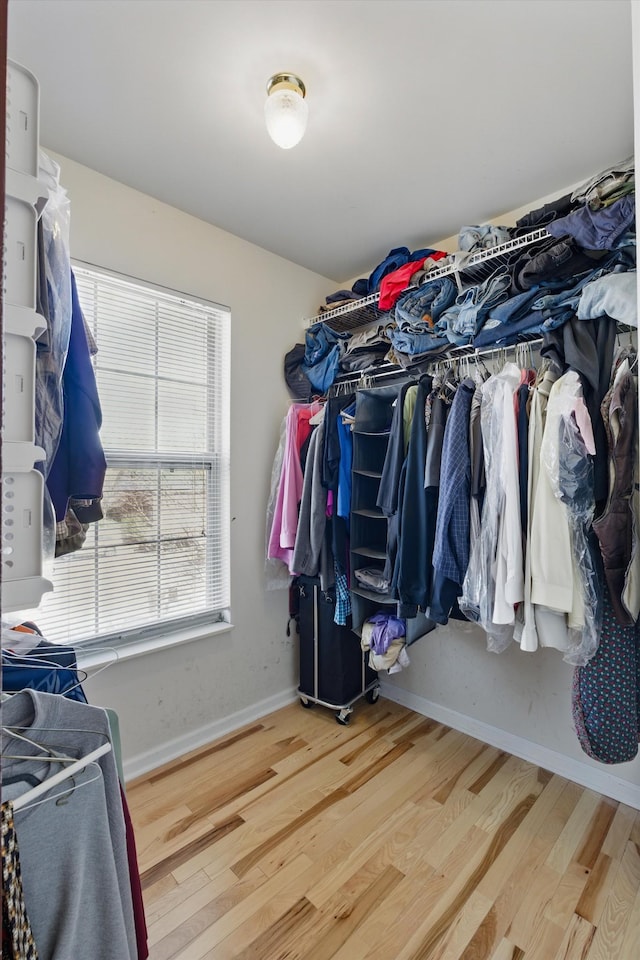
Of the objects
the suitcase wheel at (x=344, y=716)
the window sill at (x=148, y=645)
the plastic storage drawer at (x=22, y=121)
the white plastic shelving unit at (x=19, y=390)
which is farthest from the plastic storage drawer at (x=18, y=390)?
the suitcase wheel at (x=344, y=716)

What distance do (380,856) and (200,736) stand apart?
1.02 metres

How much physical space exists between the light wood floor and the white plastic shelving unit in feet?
4.60

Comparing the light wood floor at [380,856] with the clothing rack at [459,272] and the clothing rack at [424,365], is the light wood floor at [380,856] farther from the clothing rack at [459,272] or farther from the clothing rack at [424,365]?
the clothing rack at [459,272]

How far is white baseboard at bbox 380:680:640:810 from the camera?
1.79 m

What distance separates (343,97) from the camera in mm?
1469

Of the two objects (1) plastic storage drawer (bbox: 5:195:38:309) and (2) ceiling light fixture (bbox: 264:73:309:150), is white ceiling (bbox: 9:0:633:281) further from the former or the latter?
(1) plastic storage drawer (bbox: 5:195:38:309)

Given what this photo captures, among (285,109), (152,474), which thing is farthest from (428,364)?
(152,474)

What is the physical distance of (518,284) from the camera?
172cm

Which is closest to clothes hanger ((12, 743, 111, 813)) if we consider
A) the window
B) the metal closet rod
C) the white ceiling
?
the window

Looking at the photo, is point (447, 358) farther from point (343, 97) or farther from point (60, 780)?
point (60, 780)

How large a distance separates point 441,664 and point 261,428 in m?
1.64

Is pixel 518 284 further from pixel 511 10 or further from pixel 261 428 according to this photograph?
pixel 261 428

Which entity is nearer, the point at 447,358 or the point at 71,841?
the point at 71,841

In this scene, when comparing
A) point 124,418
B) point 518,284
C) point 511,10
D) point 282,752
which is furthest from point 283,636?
point 511,10
